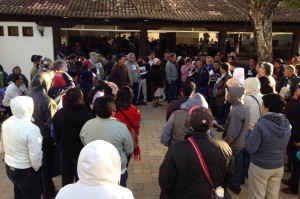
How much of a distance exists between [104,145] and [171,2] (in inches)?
474

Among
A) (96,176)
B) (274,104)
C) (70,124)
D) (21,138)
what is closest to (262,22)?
(274,104)

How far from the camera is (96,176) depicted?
185cm

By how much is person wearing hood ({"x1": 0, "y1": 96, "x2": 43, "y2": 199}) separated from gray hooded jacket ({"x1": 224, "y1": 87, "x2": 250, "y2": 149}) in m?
2.62

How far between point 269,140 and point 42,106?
3046mm

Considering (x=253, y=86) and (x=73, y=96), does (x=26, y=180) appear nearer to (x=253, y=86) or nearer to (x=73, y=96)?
(x=73, y=96)

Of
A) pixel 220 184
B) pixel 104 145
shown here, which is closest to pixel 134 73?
pixel 220 184

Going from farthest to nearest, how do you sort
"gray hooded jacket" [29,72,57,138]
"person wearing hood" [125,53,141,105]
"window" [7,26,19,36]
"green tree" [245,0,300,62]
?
"window" [7,26,19,36] < "green tree" [245,0,300,62] < "person wearing hood" [125,53,141,105] < "gray hooded jacket" [29,72,57,138]

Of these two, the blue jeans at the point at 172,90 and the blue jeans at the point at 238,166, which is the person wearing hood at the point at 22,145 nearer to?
the blue jeans at the point at 238,166

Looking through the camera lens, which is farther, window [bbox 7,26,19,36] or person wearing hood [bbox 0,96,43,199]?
window [bbox 7,26,19,36]

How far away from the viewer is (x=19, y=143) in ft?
11.3

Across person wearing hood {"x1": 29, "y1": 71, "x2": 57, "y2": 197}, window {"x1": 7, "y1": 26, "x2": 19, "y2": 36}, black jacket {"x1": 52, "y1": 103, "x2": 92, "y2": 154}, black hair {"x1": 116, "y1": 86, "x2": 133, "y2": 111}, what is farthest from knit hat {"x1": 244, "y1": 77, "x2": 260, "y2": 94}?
window {"x1": 7, "y1": 26, "x2": 19, "y2": 36}

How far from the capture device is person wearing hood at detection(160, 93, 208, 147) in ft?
12.3

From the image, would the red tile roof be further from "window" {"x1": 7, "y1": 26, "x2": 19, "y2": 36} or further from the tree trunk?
the tree trunk

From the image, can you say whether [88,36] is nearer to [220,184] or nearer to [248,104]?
[248,104]
